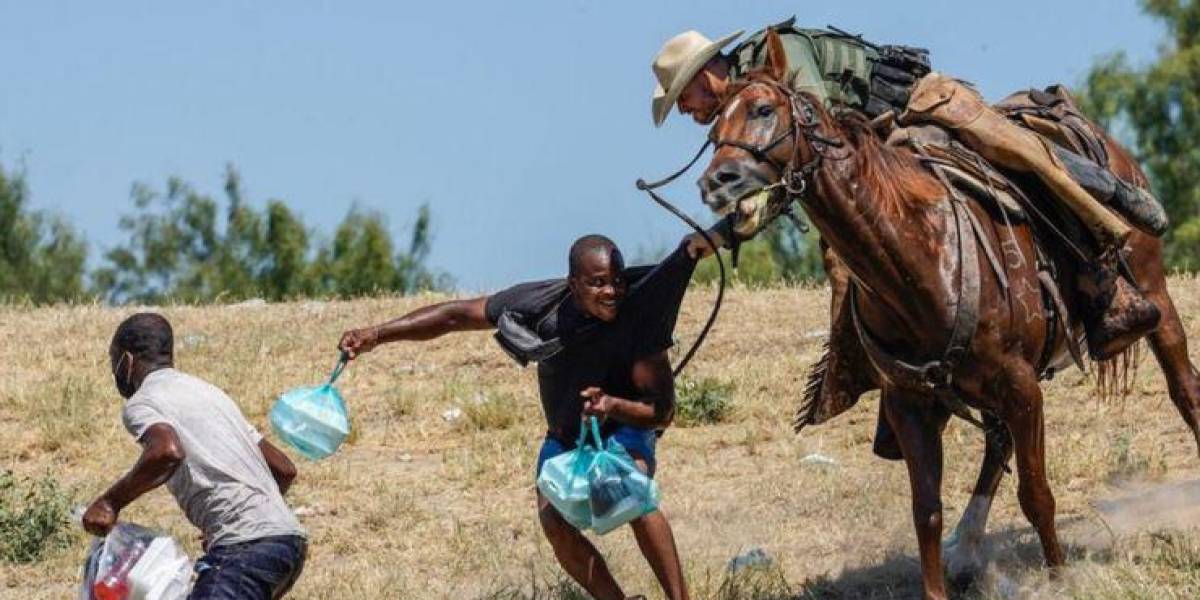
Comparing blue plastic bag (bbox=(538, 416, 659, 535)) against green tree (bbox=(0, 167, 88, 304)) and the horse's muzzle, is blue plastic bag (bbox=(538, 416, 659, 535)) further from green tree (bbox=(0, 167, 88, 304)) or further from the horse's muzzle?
green tree (bbox=(0, 167, 88, 304))

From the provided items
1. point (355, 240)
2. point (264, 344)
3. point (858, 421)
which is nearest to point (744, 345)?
point (858, 421)

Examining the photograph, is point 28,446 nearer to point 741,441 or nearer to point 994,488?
point 741,441

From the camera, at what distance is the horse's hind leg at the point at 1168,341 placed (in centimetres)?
1087

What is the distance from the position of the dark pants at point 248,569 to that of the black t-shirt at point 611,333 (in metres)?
1.39

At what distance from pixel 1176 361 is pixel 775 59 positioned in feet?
9.94

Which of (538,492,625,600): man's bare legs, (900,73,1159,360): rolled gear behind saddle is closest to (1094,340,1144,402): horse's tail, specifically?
(900,73,1159,360): rolled gear behind saddle

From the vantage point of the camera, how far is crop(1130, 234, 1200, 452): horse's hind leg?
10.9 meters

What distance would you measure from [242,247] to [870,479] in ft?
98.2

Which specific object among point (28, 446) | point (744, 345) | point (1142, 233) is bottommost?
point (28, 446)

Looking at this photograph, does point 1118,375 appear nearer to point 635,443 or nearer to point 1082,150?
point 1082,150

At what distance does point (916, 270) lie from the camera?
9.14 metres

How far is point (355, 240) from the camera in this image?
1606 inches

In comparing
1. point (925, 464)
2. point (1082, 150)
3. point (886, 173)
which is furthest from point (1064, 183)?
point (925, 464)

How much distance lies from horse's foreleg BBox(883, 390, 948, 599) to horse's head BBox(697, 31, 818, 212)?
52.6 inches
